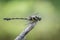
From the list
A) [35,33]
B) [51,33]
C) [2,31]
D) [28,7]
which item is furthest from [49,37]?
[2,31]

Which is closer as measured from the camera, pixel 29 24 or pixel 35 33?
pixel 29 24

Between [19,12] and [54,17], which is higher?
[19,12]

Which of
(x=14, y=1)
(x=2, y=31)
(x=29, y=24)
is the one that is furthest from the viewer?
(x=14, y=1)

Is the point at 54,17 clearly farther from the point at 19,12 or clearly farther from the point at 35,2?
the point at 19,12

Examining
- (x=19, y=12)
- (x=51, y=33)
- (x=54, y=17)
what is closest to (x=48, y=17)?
(x=54, y=17)

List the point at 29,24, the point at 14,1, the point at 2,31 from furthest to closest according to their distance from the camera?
the point at 14,1 → the point at 2,31 → the point at 29,24

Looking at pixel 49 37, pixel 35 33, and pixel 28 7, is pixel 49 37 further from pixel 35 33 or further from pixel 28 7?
pixel 28 7

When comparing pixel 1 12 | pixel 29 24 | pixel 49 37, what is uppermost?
pixel 1 12
